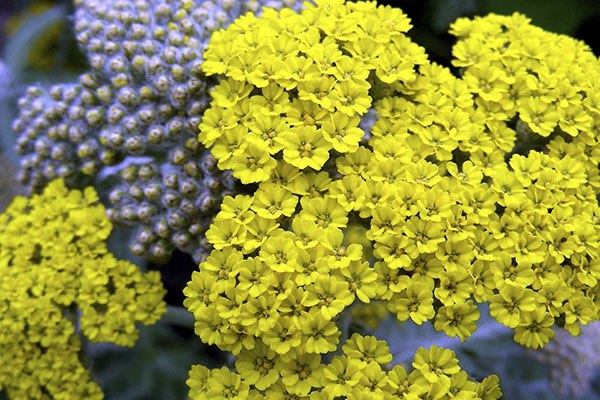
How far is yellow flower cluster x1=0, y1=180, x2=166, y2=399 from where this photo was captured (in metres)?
1.75

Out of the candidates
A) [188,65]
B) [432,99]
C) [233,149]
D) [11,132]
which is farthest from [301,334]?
[11,132]

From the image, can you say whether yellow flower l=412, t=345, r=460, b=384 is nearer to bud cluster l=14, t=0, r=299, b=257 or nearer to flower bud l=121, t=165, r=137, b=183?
bud cluster l=14, t=0, r=299, b=257

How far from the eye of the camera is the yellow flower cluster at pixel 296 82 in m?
1.55

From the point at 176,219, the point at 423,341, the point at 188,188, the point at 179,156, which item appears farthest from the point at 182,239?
the point at 423,341

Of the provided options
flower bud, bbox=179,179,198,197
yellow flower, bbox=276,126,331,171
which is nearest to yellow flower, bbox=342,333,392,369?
yellow flower, bbox=276,126,331,171

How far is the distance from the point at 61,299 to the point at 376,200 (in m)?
1.09

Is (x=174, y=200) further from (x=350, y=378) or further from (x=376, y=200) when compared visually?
(x=350, y=378)

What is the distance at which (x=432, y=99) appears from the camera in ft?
5.58

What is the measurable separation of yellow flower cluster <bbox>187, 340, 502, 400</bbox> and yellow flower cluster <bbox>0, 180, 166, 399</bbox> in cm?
44

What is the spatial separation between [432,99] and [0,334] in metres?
1.63

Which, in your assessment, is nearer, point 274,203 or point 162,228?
point 274,203

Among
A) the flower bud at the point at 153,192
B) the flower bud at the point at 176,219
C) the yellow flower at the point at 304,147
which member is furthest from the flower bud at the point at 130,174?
the yellow flower at the point at 304,147

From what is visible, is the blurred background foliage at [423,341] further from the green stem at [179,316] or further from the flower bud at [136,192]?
the flower bud at [136,192]

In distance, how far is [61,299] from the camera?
1753 mm
